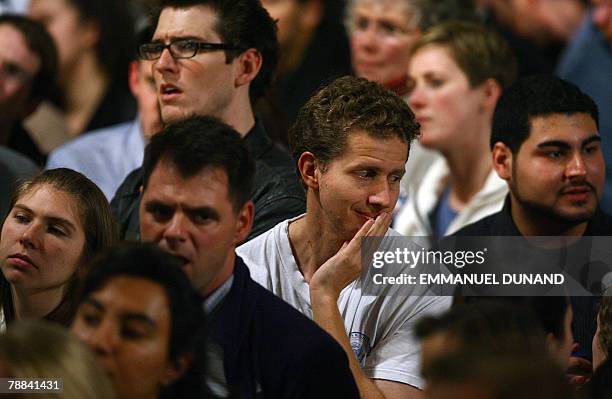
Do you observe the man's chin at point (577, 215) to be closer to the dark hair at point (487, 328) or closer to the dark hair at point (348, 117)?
the dark hair at point (348, 117)

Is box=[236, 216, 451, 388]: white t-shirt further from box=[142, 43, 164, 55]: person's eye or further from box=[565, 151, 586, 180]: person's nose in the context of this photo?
box=[142, 43, 164, 55]: person's eye

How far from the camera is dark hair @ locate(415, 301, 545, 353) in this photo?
3.06 m

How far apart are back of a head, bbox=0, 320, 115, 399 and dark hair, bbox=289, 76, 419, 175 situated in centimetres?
135

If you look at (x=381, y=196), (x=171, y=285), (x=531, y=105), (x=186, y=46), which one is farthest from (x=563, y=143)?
(x=171, y=285)

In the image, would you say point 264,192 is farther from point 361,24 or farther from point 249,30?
point 361,24

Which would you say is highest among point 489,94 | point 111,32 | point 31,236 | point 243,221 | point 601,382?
point 111,32

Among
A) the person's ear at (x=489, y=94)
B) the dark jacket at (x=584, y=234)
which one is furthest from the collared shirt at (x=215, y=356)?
the person's ear at (x=489, y=94)

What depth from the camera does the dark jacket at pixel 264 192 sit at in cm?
463

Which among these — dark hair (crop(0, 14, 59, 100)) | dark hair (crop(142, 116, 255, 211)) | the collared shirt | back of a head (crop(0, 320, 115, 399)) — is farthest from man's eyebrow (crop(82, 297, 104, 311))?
dark hair (crop(0, 14, 59, 100))

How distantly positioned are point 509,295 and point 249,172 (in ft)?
3.26

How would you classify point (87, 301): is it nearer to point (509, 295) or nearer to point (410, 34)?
point (509, 295)

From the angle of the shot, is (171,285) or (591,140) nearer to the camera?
(171,285)

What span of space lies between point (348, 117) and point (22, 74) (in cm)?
246

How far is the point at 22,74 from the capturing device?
6254mm
